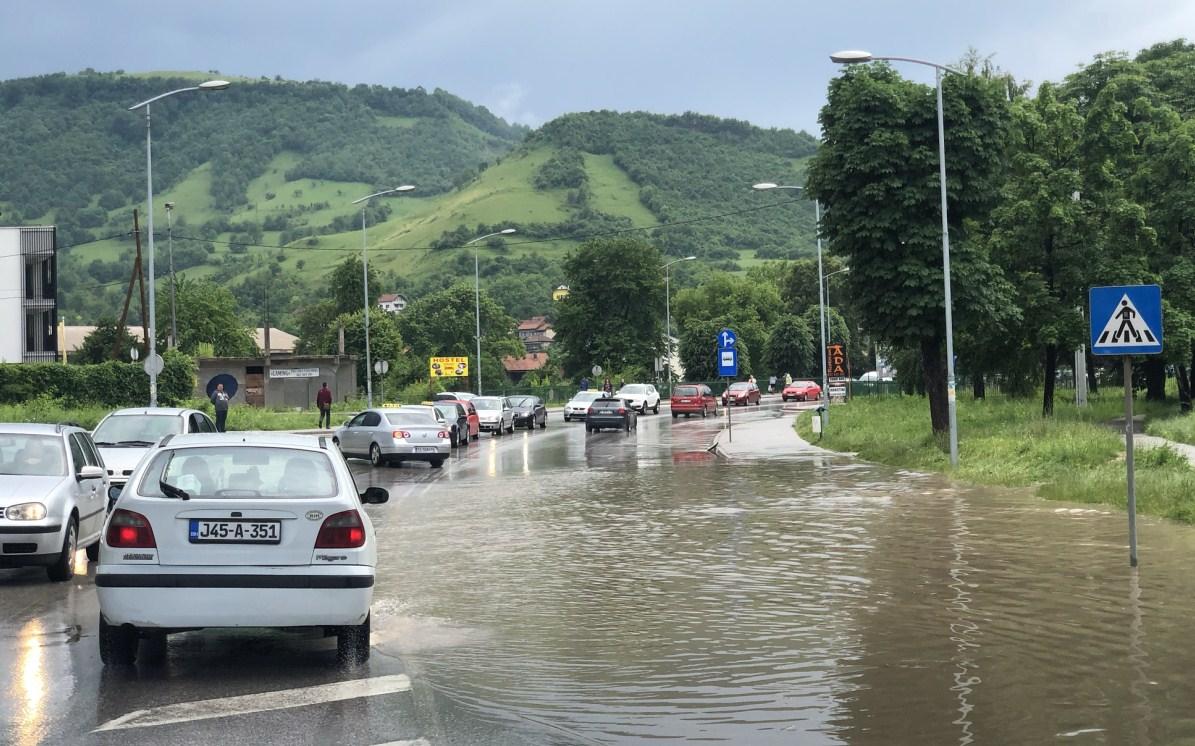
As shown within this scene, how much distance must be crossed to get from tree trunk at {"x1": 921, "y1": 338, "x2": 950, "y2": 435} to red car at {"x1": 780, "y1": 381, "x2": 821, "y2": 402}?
54.7 metres

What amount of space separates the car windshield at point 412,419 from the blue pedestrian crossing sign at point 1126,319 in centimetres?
2283

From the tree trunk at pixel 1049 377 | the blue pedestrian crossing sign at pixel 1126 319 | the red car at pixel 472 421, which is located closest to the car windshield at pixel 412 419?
the red car at pixel 472 421

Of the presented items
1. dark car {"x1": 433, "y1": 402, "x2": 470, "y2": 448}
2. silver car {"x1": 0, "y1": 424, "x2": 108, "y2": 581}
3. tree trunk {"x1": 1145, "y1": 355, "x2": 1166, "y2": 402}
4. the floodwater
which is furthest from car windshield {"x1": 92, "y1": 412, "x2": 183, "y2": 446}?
tree trunk {"x1": 1145, "y1": 355, "x2": 1166, "y2": 402}

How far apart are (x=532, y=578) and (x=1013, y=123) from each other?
2325cm

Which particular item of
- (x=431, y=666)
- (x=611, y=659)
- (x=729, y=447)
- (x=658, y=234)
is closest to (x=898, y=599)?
(x=611, y=659)

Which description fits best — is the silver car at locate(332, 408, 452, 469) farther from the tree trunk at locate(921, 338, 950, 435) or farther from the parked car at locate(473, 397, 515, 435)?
the parked car at locate(473, 397, 515, 435)

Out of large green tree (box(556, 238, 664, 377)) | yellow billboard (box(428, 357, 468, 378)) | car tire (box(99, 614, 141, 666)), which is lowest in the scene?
car tire (box(99, 614, 141, 666))

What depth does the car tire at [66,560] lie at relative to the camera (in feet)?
42.3

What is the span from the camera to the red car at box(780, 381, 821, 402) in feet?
285

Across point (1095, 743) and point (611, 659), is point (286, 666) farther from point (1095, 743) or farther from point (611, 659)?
point (1095, 743)

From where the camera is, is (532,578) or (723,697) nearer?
(723,697)

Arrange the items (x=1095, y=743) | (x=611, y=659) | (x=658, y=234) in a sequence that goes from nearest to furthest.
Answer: (x=1095, y=743), (x=611, y=659), (x=658, y=234)

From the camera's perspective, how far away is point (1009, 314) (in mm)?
32562

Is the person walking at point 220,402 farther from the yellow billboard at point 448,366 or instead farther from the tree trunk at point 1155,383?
the yellow billboard at point 448,366
